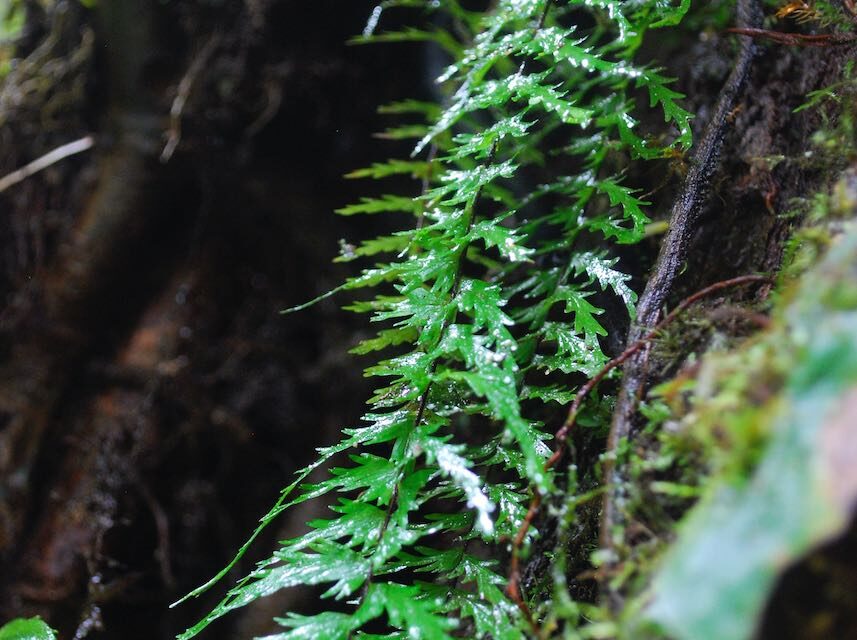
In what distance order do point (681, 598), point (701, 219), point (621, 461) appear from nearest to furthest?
point (681, 598) → point (621, 461) → point (701, 219)

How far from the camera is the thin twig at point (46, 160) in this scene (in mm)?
2414

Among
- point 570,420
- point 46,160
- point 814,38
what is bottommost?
point 570,420

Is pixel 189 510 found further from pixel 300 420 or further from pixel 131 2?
pixel 131 2

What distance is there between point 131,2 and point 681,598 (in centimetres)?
269

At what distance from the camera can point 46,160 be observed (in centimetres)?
245

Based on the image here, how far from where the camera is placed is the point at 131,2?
2.35 meters

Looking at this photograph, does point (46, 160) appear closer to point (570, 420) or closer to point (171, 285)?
point (171, 285)

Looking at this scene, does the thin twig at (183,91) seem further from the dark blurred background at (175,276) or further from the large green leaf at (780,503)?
the large green leaf at (780,503)

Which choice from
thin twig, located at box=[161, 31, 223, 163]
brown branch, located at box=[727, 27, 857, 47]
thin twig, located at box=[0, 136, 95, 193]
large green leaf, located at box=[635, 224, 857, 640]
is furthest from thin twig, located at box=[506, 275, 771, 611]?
thin twig, located at box=[0, 136, 95, 193]

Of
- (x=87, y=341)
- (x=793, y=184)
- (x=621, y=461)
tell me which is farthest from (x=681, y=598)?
(x=87, y=341)

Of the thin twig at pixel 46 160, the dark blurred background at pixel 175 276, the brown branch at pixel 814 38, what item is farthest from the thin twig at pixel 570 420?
the thin twig at pixel 46 160

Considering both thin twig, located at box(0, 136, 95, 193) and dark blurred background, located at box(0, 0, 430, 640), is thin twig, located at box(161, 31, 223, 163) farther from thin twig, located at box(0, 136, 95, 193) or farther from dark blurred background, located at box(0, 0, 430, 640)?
thin twig, located at box(0, 136, 95, 193)

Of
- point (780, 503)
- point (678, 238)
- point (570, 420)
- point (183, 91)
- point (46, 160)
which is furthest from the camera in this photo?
point (46, 160)

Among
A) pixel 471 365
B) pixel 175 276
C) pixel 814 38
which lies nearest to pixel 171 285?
pixel 175 276
